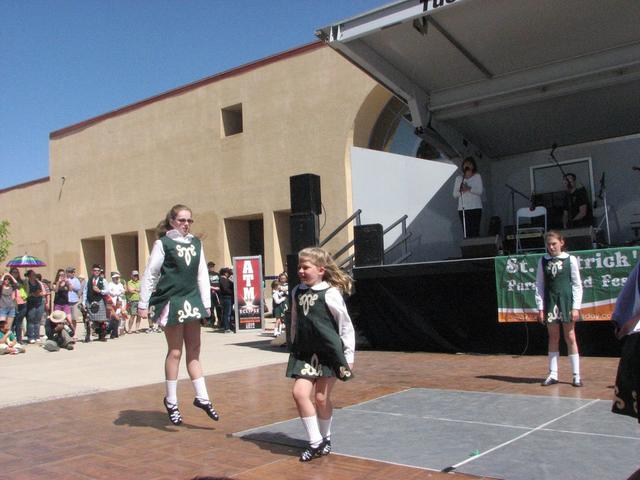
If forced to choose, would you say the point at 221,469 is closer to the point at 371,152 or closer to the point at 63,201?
the point at 371,152

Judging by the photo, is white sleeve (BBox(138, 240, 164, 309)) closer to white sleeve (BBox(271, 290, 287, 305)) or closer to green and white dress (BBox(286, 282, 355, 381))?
green and white dress (BBox(286, 282, 355, 381))

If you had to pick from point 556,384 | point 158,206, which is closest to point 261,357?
point 556,384

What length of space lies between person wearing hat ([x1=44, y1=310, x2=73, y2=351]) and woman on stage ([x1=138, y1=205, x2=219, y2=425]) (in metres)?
8.51

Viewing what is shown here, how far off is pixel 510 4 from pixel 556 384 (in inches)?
202

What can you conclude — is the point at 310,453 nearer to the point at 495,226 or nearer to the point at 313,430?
the point at 313,430

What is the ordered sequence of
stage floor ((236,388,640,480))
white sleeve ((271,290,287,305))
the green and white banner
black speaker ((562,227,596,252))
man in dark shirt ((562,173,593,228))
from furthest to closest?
white sleeve ((271,290,287,305))
man in dark shirt ((562,173,593,228))
black speaker ((562,227,596,252))
the green and white banner
stage floor ((236,388,640,480))

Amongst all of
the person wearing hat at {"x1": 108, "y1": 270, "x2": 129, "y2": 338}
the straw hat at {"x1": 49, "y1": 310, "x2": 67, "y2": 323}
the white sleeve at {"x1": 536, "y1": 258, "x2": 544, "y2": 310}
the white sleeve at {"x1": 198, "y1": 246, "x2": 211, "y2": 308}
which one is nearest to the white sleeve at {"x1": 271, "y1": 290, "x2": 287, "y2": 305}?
the person wearing hat at {"x1": 108, "y1": 270, "x2": 129, "y2": 338}

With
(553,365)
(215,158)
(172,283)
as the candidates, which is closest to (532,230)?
(553,365)

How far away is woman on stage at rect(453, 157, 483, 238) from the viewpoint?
38.8 ft

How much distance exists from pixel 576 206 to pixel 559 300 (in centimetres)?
547

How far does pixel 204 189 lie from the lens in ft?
75.0

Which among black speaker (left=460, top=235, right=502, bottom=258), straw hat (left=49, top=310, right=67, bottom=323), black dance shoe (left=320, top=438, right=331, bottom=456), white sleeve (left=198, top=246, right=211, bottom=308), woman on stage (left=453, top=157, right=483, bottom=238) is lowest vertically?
black dance shoe (left=320, top=438, right=331, bottom=456)

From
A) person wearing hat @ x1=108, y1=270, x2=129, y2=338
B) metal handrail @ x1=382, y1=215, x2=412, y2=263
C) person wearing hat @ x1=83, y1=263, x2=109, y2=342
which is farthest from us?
person wearing hat @ x1=108, y1=270, x2=129, y2=338

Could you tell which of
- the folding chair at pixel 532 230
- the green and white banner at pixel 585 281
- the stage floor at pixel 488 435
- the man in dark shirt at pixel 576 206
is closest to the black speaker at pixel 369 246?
the green and white banner at pixel 585 281
